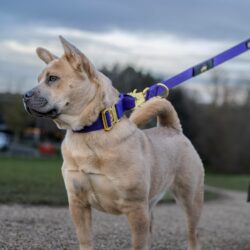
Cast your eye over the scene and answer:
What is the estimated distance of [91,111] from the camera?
5.50 m

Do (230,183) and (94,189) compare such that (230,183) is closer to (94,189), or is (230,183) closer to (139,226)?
(139,226)

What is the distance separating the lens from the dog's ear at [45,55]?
589 cm

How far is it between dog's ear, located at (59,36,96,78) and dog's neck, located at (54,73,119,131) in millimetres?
147

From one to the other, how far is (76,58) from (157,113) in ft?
6.47

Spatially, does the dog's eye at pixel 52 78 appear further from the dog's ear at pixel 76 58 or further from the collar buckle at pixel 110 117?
the collar buckle at pixel 110 117

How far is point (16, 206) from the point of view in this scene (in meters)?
13.2

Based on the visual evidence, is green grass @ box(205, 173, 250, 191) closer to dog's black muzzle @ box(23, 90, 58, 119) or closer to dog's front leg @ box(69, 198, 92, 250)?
dog's front leg @ box(69, 198, 92, 250)

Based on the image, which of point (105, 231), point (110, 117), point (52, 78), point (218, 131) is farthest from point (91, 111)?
point (218, 131)

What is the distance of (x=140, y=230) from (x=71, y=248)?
2.31 meters

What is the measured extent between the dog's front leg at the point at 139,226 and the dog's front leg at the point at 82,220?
0.45 metres

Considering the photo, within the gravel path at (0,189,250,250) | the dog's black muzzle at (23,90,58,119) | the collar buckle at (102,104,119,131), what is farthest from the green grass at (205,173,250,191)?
the dog's black muzzle at (23,90,58,119)

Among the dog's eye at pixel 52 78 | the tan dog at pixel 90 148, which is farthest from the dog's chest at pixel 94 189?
the dog's eye at pixel 52 78

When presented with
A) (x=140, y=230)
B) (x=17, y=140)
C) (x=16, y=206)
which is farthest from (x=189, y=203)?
(x=17, y=140)

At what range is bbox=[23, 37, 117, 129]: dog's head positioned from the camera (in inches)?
209
